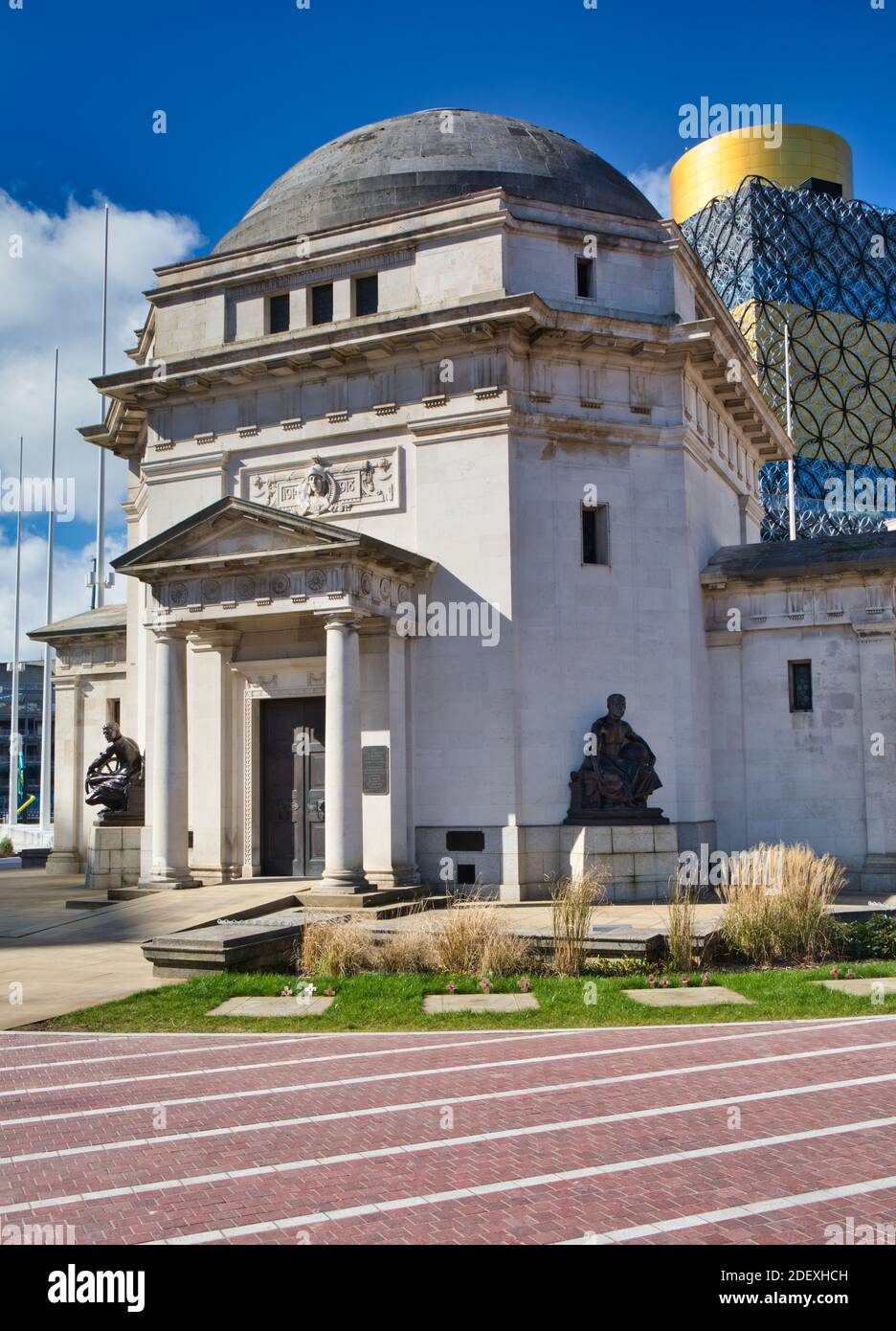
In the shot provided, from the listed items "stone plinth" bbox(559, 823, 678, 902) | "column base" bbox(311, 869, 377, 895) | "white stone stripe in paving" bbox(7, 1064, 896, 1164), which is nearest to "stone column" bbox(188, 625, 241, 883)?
"column base" bbox(311, 869, 377, 895)

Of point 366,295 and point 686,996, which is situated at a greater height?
point 366,295

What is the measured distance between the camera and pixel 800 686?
26.5 metres

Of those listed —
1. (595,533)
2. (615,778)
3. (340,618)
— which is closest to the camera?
(340,618)

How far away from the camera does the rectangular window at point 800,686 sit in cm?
2631

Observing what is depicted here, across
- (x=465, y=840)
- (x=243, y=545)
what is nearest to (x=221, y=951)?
(x=465, y=840)

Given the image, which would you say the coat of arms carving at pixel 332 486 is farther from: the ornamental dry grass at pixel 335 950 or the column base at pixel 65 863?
the column base at pixel 65 863

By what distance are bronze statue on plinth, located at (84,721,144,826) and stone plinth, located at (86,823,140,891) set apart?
68 centimetres

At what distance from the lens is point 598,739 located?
79.9 ft

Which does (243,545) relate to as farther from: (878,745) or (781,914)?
(878,745)

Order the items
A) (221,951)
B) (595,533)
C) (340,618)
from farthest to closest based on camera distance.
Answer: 1. (595,533)
2. (340,618)
3. (221,951)

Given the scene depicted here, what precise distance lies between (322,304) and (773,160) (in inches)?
3212

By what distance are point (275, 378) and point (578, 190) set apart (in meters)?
8.54

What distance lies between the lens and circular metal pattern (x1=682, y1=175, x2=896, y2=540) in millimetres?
83062
